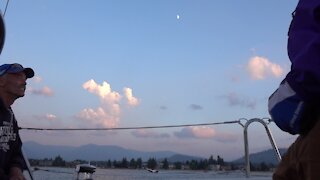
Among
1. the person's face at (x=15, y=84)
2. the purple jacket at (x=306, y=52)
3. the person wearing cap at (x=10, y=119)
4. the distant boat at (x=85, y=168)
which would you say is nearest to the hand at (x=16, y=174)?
the person wearing cap at (x=10, y=119)

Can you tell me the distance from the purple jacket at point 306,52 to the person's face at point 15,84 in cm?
264

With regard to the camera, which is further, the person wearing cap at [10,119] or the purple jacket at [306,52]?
the person wearing cap at [10,119]

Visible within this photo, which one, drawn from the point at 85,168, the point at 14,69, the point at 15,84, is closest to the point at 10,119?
the point at 15,84

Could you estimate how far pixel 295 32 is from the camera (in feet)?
4.50

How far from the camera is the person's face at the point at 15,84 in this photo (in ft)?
11.3

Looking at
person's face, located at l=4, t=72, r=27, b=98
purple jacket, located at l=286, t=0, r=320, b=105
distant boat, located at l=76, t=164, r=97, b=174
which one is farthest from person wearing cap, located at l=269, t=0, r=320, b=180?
distant boat, located at l=76, t=164, r=97, b=174

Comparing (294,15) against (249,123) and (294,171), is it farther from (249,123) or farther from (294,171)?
(249,123)

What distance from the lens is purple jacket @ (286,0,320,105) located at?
1.28 m

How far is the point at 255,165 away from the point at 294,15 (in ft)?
14.6

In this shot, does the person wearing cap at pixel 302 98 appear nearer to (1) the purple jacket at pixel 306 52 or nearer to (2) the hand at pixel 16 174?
(1) the purple jacket at pixel 306 52

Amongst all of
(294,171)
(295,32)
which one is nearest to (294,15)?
(295,32)

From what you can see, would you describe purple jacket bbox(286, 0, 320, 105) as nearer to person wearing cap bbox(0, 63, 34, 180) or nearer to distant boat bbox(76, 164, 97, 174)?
person wearing cap bbox(0, 63, 34, 180)

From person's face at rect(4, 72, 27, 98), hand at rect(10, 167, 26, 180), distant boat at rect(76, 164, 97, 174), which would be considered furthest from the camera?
distant boat at rect(76, 164, 97, 174)

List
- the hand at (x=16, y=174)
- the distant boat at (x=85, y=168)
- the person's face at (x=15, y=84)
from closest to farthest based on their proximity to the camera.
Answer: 1. the hand at (x=16, y=174)
2. the person's face at (x=15, y=84)
3. the distant boat at (x=85, y=168)
